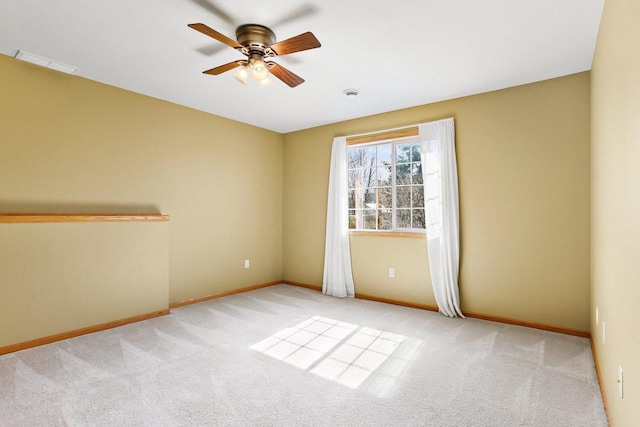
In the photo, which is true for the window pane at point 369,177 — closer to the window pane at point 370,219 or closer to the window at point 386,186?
the window at point 386,186

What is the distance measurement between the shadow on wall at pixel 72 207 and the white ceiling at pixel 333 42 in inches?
51.1

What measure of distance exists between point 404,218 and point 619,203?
2714mm

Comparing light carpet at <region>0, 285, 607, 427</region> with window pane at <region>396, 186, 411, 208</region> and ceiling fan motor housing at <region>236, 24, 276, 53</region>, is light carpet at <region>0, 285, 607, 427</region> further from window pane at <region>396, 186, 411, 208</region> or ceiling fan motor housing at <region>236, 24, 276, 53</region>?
ceiling fan motor housing at <region>236, 24, 276, 53</region>

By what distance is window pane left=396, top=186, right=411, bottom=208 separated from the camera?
435cm

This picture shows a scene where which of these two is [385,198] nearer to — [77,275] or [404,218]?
[404,218]

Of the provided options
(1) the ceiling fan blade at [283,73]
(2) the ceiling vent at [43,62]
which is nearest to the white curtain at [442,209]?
(1) the ceiling fan blade at [283,73]

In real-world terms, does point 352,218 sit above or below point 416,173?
below

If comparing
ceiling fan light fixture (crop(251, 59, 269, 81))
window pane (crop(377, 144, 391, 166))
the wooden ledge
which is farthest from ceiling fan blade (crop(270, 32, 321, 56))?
window pane (crop(377, 144, 391, 166))

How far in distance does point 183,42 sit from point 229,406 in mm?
2696

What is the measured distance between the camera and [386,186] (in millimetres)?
4547

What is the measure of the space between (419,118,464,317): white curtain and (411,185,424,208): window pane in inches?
10.0

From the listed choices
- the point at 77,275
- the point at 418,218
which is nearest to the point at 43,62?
the point at 77,275

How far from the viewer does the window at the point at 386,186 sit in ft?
14.1

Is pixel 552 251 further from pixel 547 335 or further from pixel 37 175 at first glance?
pixel 37 175
